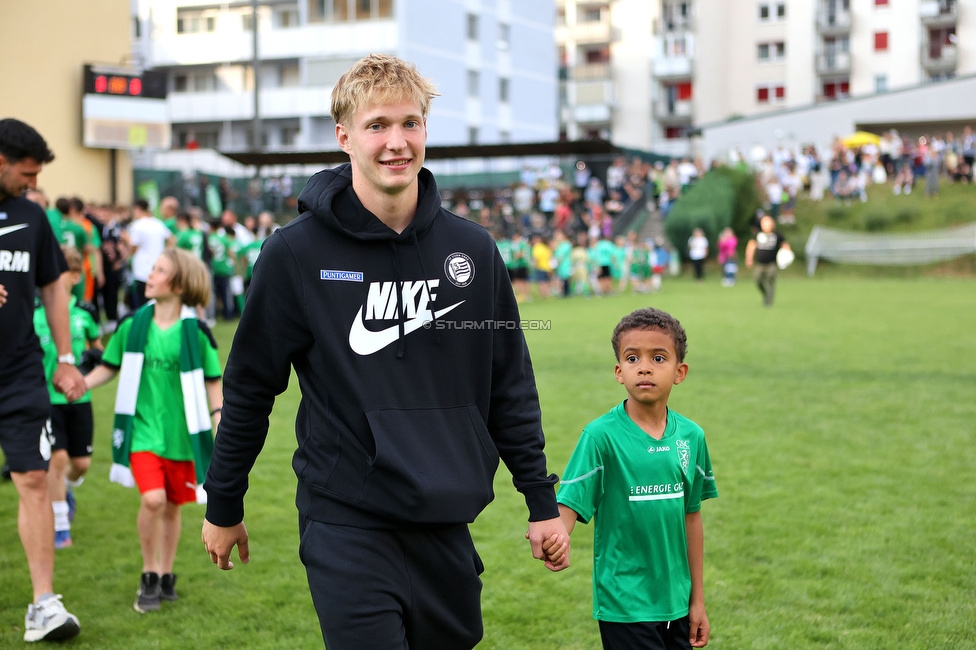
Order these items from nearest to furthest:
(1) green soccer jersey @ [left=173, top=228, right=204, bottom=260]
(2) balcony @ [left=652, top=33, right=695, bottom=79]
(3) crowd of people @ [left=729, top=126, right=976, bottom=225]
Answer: (1) green soccer jersey @ [left=173, top=228, right=204, bottom=260]
(3) crowd of people @ [left=729, top=126, right=976, bottom=225]
(2) balcony @ [left=652, top=33, right=695, bottom=79]

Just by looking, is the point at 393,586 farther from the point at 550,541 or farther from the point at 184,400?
the point at 184,400

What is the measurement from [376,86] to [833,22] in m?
71.1

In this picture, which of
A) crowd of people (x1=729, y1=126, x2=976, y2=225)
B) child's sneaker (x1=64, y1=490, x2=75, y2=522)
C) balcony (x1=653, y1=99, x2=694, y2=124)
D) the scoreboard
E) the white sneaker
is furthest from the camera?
balcony (x1=653, y1=99, x2=694, y2=124)

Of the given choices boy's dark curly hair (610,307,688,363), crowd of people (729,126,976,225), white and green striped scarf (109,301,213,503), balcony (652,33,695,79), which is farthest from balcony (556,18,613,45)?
boy's dark curly hair (610,307,688,363)

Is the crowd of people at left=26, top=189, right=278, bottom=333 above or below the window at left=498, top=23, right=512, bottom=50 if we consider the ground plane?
below

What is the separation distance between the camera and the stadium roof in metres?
33.0

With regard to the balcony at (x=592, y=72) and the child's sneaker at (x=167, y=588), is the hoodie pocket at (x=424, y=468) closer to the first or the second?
the child's sneaker at (x=167, y=588)

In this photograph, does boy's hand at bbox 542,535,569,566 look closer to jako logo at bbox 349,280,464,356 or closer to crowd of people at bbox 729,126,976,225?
jako logo at bbox 349,280,464,356

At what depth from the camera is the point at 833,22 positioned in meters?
67.6

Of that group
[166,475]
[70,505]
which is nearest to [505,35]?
[70,505]

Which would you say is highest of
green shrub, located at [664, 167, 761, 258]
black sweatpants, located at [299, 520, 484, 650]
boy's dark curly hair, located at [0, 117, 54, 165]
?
green shrub, located at [664, 167, 761, 258]

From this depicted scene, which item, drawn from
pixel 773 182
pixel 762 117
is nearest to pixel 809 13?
pixel 762 117

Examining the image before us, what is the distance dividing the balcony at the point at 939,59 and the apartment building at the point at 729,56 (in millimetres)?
88

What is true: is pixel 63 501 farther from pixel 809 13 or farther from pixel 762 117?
pixel 809 13
